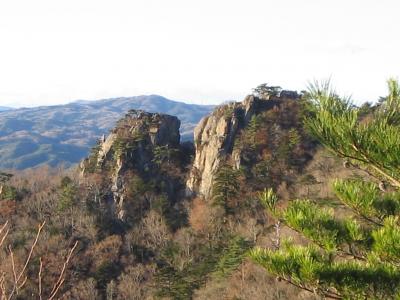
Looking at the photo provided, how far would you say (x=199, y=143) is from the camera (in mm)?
81000

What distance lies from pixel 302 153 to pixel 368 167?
2824 inches

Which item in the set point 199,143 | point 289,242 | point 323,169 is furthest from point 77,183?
point 289,242

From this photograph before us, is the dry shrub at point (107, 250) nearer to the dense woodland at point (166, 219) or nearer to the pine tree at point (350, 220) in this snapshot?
the dense woodland at point (166, 219)

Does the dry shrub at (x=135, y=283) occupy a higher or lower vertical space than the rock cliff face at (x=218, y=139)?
lower

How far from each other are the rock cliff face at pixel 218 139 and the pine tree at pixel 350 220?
222ft

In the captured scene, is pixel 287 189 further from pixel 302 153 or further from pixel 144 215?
pixel 144 215

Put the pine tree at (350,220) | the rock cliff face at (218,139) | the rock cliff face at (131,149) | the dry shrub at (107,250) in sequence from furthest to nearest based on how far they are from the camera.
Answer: the rock cliff face at (131,149) < the rock cliff face at (218,139) < the dry shrub at (107,250) < the pine tree at (350,220)

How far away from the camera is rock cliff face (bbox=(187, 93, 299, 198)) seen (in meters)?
76.2

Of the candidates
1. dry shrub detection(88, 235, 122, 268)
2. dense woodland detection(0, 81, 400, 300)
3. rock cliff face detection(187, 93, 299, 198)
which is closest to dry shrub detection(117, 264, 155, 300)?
dense woodland detection(0, 81, 400, 300)

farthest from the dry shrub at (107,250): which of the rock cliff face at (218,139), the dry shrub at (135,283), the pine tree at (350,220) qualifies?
the pine tree at (350,220)

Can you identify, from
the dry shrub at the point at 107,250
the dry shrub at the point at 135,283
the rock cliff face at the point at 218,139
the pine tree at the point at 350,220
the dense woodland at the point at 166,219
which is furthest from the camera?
the rock cliff face at the point at 218,139

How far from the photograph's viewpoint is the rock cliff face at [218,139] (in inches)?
3000

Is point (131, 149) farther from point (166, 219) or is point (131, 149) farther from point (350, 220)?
point (350, 220)

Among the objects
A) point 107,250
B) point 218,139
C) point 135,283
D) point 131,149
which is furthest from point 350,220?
point 131,149
